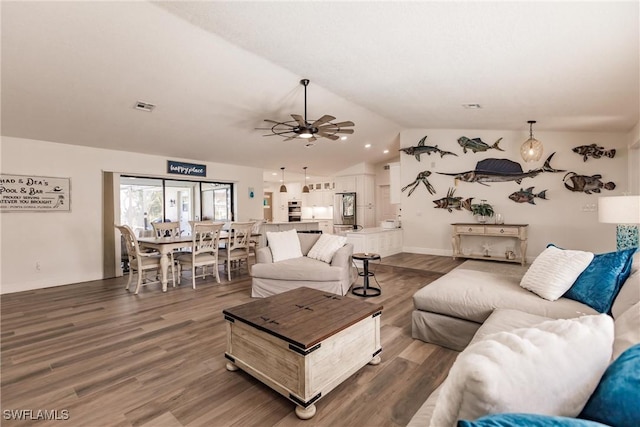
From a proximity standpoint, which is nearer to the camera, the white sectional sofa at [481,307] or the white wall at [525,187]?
the white sectional sofa at [481,307]

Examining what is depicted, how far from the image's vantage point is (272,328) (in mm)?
1977

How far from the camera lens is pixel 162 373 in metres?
2.25

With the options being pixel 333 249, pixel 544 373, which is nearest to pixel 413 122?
pixel 333 249

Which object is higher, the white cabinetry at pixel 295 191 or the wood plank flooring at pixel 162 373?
the white cabinetry at pixel 295 191

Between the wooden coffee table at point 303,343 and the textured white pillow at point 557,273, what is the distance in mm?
1311

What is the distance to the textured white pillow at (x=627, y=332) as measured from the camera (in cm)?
104

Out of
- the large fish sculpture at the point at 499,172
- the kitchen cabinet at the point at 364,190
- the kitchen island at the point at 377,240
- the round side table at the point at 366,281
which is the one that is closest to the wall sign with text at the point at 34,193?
the round side table at the point at 366,281

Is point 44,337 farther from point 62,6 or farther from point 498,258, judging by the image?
point 498,258

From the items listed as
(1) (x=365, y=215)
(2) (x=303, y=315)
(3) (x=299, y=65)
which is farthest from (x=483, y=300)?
(1) (x=365, y=215)

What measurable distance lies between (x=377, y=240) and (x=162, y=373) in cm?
528

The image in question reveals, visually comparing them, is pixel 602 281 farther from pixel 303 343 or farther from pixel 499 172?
pixel 499 172

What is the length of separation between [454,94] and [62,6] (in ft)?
14.5

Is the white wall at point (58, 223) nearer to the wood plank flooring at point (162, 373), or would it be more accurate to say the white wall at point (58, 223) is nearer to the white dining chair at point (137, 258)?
the wood plank flooring at point (162, 373)

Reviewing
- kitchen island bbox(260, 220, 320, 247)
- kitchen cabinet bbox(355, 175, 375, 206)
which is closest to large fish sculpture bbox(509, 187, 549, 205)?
kitchen cabinet bbox(355, 175, 375, 206)
